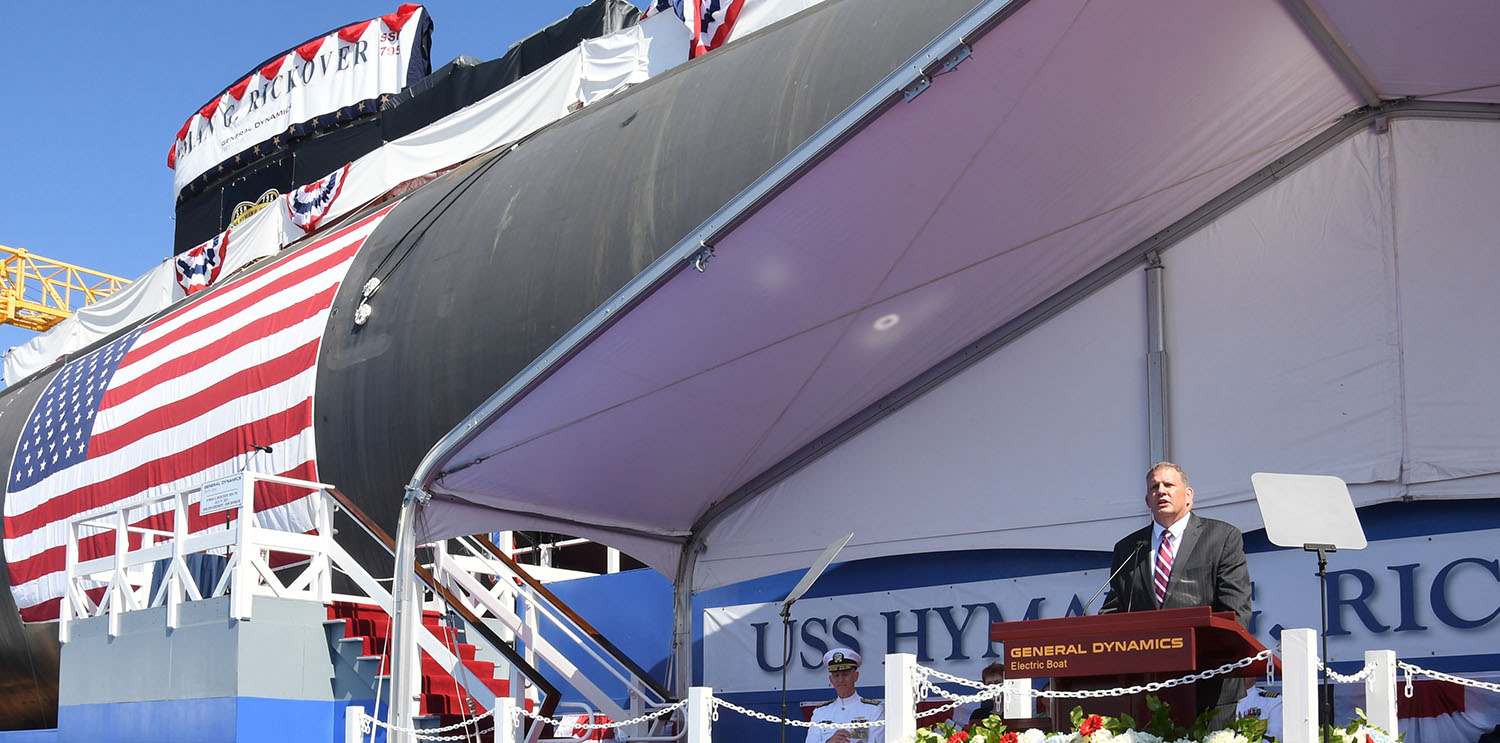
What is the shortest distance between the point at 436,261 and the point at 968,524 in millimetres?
6078

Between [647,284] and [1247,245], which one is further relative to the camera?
[1247,245]

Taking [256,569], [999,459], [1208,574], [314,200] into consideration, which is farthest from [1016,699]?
[314,200]

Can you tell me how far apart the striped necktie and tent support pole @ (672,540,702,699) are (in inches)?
194

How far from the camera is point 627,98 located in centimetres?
1251

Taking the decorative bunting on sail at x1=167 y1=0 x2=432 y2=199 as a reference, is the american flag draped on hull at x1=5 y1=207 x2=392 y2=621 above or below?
below

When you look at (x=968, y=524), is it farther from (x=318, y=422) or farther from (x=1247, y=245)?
(x=318, y=422)

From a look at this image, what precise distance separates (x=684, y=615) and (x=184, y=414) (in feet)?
23.5

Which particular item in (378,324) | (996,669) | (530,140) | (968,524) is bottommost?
(996,669)

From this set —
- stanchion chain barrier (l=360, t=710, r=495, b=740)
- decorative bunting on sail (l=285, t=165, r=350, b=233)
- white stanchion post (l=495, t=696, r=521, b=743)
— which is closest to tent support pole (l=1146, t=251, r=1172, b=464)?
white stanchion post (l=495, t=696, r=521, b=743)

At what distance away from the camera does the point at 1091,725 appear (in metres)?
4.42

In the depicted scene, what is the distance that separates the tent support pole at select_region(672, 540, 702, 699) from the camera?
382 inches

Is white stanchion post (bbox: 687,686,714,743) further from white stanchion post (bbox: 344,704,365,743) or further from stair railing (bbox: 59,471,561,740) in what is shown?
white stanchion post (bbox: 344,704,365,743)

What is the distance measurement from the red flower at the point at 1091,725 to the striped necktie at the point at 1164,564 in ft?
2.59

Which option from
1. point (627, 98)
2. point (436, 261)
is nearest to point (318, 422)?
point (436, 261)
